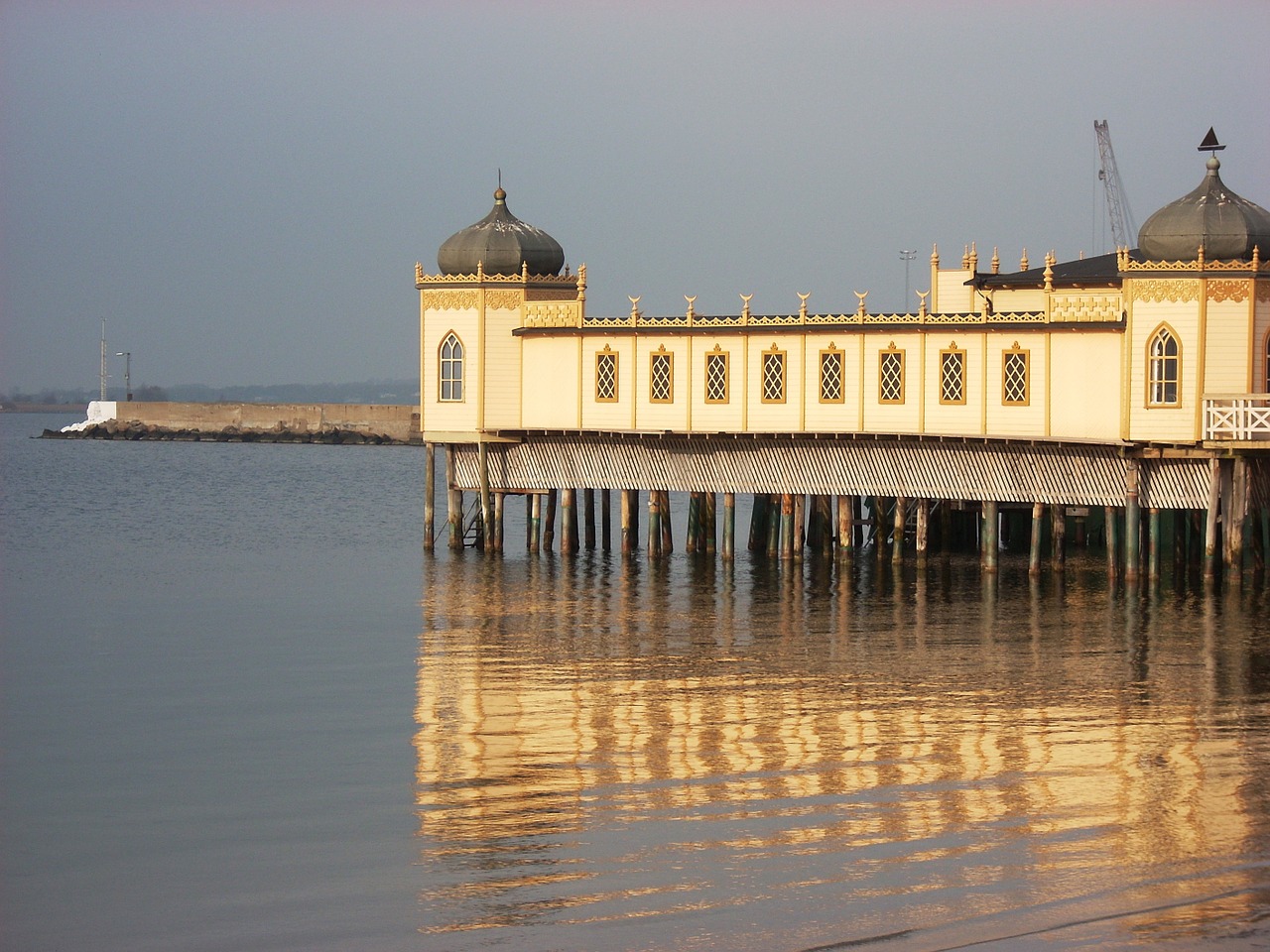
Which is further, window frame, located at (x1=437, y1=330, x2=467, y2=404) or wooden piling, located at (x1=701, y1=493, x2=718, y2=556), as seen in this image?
wooden piling, located at (x1=701, y1=493, x2=718, y2=556)

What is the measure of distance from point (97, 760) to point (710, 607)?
1778 cm

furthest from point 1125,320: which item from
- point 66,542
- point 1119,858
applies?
point 66,542

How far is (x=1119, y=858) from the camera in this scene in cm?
2031

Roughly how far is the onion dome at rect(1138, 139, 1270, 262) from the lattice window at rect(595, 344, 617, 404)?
43.5 ft

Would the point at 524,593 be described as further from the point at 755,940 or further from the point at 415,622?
the point at 755,940

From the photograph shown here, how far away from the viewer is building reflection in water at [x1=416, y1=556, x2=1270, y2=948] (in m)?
19.0

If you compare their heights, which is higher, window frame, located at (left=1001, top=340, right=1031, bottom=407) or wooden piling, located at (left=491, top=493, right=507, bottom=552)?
window frame, located at (left=1001, top=340, right=1031, bottom=407)

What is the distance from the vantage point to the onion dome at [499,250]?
51.1 metres

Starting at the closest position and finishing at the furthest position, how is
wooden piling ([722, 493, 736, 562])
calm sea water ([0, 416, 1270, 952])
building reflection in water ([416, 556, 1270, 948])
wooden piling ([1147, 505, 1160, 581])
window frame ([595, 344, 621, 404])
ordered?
calm sea water ([0, 416, 1270, 952]), building reflection in water ([416, 556, 1270, 948]), wooden piling ([1147, 505, 1160, 581]), window frame ([595, 344, 621, 404]), wooden piling ([722, 493, 736, 562])

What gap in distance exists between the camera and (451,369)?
51.3 metres

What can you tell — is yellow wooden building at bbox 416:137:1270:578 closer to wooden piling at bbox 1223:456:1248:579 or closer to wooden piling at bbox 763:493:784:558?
wooden piling at bbox 1223:456:1248:579

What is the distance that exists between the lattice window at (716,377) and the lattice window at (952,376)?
5.52m

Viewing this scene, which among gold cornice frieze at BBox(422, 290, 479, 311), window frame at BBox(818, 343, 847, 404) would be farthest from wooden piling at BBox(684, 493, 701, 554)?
gold cornice frieze at BBox(422, 290, 479, 311)

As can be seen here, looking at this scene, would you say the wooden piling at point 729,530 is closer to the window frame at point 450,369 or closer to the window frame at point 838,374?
the window frame at point 838,374
